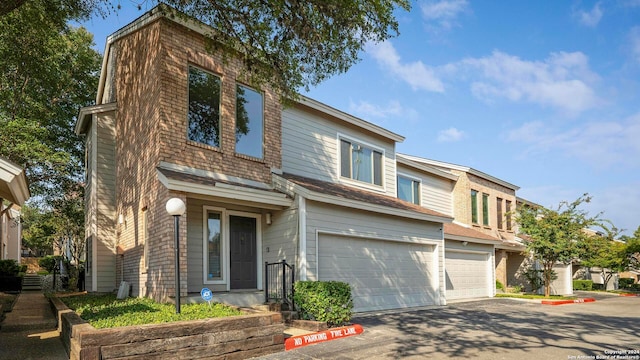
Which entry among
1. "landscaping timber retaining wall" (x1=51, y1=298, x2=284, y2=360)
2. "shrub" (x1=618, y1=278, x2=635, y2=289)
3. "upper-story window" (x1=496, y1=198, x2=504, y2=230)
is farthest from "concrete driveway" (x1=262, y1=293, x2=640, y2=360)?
"shrub" (x1=618, y1=278, x2=635, y2=289)

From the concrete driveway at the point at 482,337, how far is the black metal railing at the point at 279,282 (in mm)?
1903

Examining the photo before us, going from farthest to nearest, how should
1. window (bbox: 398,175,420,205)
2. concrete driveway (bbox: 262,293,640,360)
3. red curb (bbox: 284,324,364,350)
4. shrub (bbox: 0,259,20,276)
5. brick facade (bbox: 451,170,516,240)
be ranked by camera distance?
brick facade (bbox: 451,170,516,240) < shrub (bbox: 0,259,20,276) < window (bbox: 398,175,420,205) < red curb (bbox: 284,324,364,350) < concrete driveway (bbox: 262,293,640,360)

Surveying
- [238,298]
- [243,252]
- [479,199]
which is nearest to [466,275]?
[479,199]

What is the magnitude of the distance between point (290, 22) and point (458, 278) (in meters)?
13.5

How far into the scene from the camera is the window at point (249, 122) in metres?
11.6

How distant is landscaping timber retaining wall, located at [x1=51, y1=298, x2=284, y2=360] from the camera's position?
5.84 metres

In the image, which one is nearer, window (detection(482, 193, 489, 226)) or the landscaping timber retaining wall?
the landscaping timber retaining wall

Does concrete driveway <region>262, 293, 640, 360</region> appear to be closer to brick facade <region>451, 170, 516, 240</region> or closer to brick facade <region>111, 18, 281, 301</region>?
brick facade <region>111, 18, 281, 301</region>

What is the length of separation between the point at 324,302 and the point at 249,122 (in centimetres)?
513

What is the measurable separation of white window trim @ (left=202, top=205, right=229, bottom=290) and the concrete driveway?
3.41 metres

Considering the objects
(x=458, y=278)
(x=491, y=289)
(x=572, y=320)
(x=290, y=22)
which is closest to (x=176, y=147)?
(x=290, y=22)

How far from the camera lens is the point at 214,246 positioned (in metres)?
10.7

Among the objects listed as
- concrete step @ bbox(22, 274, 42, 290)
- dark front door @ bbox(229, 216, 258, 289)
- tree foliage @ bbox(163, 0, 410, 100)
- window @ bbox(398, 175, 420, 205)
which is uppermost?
tree foliage @ bbox(163, 0, 410, 100)

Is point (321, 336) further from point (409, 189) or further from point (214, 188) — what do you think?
point (409, 189)
